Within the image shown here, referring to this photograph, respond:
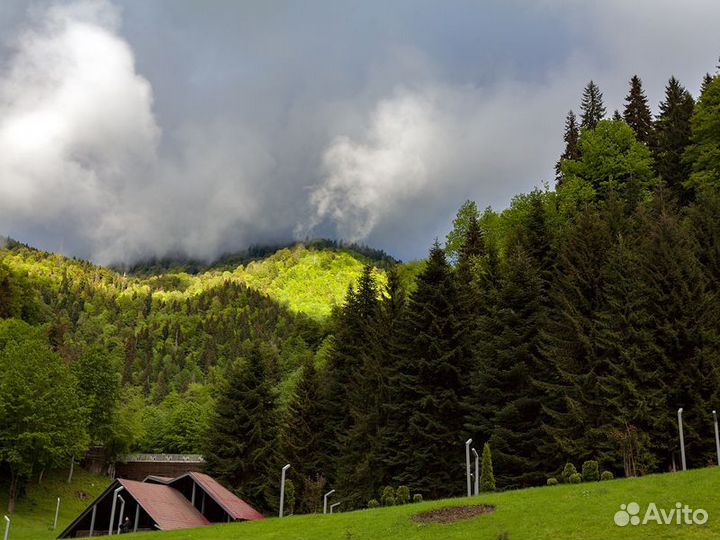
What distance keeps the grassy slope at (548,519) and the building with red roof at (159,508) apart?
8240 millimetres

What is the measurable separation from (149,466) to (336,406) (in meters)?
40.4

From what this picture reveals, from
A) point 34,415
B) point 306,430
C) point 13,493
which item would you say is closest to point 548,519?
point 306,430

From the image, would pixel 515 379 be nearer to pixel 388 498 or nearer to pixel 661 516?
pixel 388 498

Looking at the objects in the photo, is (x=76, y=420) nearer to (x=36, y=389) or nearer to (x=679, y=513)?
(x=36, y=389)

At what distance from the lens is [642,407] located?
3538 centimetres

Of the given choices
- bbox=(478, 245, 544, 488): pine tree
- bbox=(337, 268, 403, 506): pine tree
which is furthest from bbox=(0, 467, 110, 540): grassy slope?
bbox=(478, 245, 544, 488): pine tree

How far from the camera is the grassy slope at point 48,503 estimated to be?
188 feet

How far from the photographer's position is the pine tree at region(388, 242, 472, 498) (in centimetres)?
4388

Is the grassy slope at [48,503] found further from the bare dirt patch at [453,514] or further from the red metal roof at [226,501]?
the bare dirt patch at [453,514]

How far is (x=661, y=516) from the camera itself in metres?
22.6

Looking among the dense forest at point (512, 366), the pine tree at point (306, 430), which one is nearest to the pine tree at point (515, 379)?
the dense forest at point (512, 366)

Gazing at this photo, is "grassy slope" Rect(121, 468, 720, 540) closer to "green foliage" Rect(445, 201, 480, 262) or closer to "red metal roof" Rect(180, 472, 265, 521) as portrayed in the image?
"red metal roof" Rect(180, 472, 265, 521)

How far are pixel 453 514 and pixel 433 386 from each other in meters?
18.7

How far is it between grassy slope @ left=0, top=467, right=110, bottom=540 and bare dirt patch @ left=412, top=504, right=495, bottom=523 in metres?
37.8
